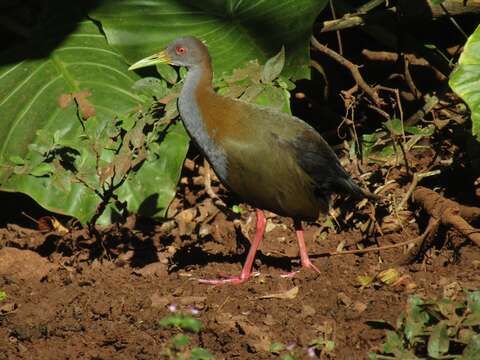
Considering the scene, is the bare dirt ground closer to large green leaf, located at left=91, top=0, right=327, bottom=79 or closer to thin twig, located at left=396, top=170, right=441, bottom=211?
thin twig, located at left=396, top=170, right=441, bottom=211

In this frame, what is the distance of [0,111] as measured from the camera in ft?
17.2

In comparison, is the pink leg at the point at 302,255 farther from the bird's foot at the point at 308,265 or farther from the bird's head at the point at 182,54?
the bird's head at the point at 182,54

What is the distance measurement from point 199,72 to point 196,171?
1.26 meters

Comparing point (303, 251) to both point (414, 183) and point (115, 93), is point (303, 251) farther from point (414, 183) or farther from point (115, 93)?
point (115, 93)

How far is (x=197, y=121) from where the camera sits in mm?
4551

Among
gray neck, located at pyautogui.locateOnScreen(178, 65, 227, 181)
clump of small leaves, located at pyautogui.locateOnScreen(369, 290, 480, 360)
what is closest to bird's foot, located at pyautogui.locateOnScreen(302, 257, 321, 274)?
gray neck, located at pyautogui.locateOnScreen(178, 65, 227, 181)

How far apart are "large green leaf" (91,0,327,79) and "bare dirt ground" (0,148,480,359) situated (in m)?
0.94

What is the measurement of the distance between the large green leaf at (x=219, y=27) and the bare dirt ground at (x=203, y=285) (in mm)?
943

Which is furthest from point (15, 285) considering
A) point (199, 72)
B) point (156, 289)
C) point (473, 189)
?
point (473, 189)

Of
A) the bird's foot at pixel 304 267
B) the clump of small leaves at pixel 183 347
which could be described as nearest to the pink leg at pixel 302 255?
the bird's foot at pixel 304 267

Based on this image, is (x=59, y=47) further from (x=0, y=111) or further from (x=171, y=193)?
(x=171, y=193)

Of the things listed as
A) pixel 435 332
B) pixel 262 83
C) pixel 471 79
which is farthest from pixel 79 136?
pixel 435 332

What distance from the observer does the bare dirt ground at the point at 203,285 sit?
12.7ft

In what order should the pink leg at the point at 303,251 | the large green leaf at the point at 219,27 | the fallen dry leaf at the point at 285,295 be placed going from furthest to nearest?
1. the large green leaf at the point at 219,27
2. the pink leg at the point at 303,251
3. the fallen dry leaf at the point at 285,295
